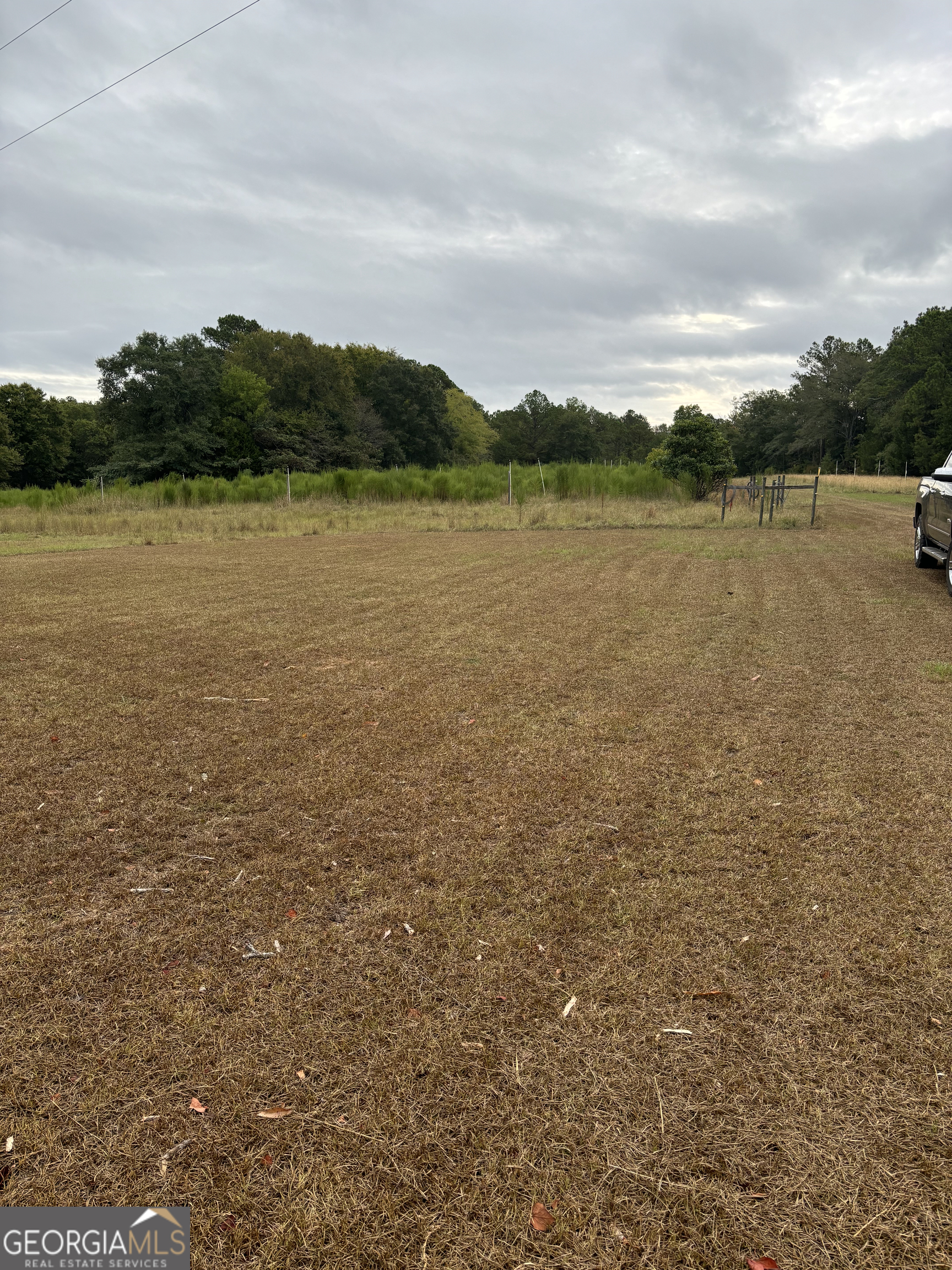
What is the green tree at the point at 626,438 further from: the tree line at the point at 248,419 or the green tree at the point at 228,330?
the green tree at the point at 228,330

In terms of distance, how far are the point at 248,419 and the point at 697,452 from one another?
95.3ft

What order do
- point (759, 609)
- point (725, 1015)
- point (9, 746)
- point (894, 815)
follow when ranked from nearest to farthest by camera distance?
point (725, 1015) < point (894, 815) < point (9, 746) < point (759, 609)

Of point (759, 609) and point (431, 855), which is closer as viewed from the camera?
point (431, 855)

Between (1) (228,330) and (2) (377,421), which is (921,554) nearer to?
(2) (377,421)

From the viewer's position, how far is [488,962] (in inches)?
92.2

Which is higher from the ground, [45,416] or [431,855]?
[45,416]

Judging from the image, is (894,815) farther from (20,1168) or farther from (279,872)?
(20,1168)

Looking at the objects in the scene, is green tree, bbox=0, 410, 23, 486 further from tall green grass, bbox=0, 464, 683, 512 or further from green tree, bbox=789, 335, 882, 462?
green tree, bbox=789, 335, 882, 462

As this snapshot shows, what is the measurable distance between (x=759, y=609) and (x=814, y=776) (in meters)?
4.68

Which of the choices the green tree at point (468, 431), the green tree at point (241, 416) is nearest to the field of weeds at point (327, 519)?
the green tree at point (241, 416)

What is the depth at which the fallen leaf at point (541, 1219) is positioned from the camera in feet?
5.02

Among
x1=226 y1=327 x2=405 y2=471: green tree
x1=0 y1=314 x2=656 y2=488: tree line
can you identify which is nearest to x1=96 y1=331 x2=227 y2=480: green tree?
x1=0 y1=314 x2=656 y2=488: tree line

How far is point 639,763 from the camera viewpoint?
12.8ft

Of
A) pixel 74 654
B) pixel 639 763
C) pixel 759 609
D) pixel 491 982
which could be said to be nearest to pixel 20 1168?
pixel 491 982
